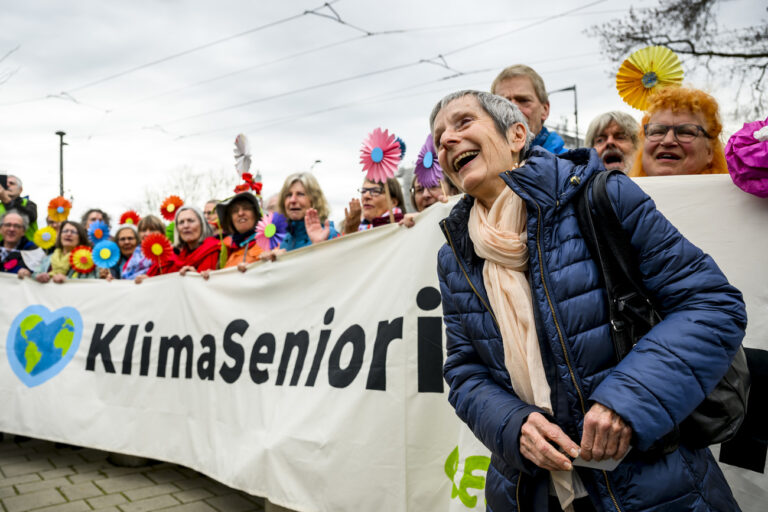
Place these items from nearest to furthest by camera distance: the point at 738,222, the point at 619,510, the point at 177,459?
the point at 619,510 < the point at 738,222 < the point at 177,459

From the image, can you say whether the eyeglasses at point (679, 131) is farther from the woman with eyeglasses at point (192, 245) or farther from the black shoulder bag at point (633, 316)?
the woman with eyeglasses at point (192, 245)

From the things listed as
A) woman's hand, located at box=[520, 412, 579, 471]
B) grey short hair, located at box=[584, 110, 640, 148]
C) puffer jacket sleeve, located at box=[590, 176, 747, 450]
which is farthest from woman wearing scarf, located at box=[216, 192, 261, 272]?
puffer jacket sleeve, located at box=[590, 176, 747, 450]

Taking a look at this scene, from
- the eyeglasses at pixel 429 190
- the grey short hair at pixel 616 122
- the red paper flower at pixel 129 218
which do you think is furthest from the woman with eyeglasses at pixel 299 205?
the red paper flower at pixel 129 218

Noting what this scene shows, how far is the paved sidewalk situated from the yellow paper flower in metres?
3.09

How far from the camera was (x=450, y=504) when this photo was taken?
233 centimetres

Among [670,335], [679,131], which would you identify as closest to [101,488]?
[670,335]

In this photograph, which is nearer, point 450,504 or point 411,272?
point 450,504

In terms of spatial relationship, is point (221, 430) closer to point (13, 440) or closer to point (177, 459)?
point (177, 459)

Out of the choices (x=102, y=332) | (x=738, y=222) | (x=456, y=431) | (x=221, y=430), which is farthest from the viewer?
(x=102, y=332)

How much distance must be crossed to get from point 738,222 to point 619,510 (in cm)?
127

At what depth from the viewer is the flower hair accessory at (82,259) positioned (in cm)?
550

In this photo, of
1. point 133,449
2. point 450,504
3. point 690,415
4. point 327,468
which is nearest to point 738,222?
point 690,415

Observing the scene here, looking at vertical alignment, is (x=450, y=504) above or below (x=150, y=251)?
below

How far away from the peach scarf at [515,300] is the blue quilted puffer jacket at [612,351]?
1.2 inches
